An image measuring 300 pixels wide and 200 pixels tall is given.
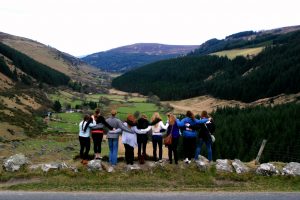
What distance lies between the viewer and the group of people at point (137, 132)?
2014cm

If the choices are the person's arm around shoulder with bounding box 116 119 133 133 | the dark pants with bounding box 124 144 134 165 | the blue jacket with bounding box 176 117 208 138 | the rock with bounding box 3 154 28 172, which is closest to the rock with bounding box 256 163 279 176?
the blue jacket with bounding box 176 117 208 138

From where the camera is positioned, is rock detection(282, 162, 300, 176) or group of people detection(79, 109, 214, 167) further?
group of people detection(79, 109, 214, 167)

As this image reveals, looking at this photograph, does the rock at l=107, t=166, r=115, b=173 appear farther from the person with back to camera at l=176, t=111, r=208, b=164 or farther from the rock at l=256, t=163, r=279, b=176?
the rock at l=256, t=163, r=279, b=176

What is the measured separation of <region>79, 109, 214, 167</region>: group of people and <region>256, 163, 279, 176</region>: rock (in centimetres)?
308

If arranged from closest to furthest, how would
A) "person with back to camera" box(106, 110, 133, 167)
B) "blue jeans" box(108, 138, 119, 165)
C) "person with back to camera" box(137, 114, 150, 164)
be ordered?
"person with back to camera" box(106, 110, 133, 167), "blue jeans" box(108, 138, 119, 165), "person with back to camera" box(137, 114, 150, 164)

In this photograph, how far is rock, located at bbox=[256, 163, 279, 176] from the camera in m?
19.6

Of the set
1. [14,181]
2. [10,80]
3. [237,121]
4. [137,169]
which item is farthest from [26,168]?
[10,80]

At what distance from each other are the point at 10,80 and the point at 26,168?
15580 cm

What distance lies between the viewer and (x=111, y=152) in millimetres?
20156

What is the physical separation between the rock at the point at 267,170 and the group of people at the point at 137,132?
308cm

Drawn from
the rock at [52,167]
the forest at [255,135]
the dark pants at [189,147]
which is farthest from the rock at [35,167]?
the forest at [255,135]

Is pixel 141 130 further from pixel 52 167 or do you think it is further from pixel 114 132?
pixel 52 167

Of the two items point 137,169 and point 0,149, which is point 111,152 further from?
point 0,149

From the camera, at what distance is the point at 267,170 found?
19.7m
